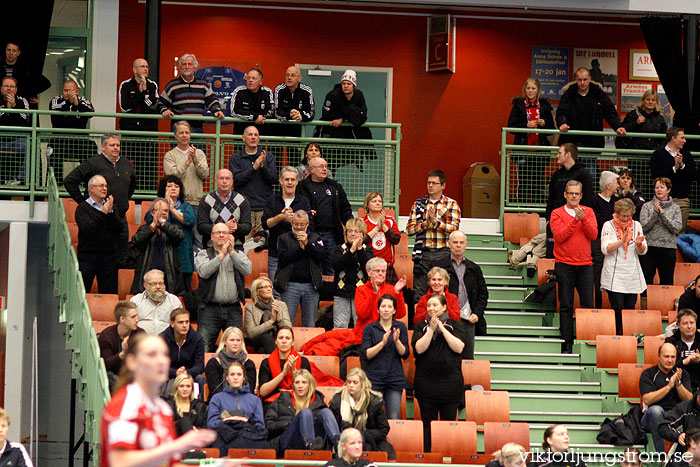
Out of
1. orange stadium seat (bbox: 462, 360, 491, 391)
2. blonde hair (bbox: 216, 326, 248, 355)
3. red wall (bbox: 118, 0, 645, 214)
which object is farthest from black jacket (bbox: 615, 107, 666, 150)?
blonde hair (bbox: 216, 326, 248, 355)

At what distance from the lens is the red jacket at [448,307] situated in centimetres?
1120

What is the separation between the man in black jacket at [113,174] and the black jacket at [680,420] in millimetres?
5760

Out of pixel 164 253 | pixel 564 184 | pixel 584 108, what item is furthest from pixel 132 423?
pixel 584 108

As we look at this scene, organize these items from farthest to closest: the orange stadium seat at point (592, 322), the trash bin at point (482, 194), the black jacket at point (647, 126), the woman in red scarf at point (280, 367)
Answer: the trash bin at point (482, 194)
the black jacket at point (647, 126)
the orange stadium seat at point (592, 322)
the woman in red scarf at point (280, 367)

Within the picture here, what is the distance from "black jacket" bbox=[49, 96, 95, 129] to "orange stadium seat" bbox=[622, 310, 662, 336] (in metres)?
6.53

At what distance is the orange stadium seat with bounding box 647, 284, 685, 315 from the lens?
12.9 m

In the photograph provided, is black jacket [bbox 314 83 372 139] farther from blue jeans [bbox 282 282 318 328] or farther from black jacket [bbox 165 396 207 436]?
black jacket [bbox 165 396 207 436]

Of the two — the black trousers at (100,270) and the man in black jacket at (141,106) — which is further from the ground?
the man in black jacket at (141,106)

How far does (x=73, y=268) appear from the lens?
11.3m

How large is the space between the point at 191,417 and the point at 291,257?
2419mm

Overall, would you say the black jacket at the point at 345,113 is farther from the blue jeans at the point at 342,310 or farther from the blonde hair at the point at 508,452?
the blonde hair at the point at 508,452

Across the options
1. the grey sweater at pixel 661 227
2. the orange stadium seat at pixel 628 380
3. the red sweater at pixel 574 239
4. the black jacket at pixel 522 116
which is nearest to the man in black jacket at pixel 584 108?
the black jacket at pixel 522 116

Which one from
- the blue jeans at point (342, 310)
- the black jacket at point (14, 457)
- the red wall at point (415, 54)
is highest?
the red wall at point (415, 54)

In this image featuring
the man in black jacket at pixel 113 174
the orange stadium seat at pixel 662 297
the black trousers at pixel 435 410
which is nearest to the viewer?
the black trousers at pixel 435 410
